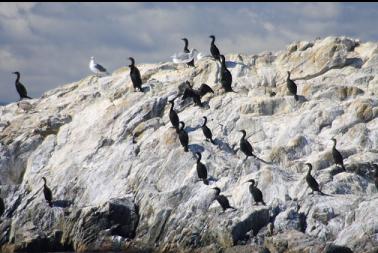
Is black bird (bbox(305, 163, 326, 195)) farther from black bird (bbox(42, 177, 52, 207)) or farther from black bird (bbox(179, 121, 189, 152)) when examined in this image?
black bird (bbox(42, 177, 52, 207))

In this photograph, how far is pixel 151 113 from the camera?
41562 mm

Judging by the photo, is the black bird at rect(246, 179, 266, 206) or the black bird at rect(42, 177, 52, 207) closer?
the black bird at rect(246, 179, 266, 206)

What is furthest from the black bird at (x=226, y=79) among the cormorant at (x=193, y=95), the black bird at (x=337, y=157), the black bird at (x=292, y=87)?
the black bird at (x=337, y=157)

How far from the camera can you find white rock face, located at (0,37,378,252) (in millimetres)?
33500

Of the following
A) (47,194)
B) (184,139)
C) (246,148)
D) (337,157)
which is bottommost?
(47,194)

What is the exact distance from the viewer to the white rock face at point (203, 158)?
1319 inches

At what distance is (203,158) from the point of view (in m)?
37.6

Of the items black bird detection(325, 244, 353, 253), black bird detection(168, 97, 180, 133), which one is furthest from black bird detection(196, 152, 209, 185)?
black bird detection(325, 244, 353, 253)

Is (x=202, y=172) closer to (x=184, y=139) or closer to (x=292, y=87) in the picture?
(x=184, y=139)

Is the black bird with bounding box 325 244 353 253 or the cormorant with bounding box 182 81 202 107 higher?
the cormorant with bounding box 182 81 202 107

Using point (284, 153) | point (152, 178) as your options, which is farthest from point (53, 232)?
point (284, 153)

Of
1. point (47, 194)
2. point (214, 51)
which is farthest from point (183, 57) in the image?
point (47, 194)

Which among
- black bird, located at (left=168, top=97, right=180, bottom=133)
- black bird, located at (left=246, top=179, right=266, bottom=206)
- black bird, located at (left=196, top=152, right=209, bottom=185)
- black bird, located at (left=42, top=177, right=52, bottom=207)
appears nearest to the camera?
black bird, located at (left=246, top=179, right=266, bottom=206)

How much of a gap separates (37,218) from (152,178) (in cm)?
464
